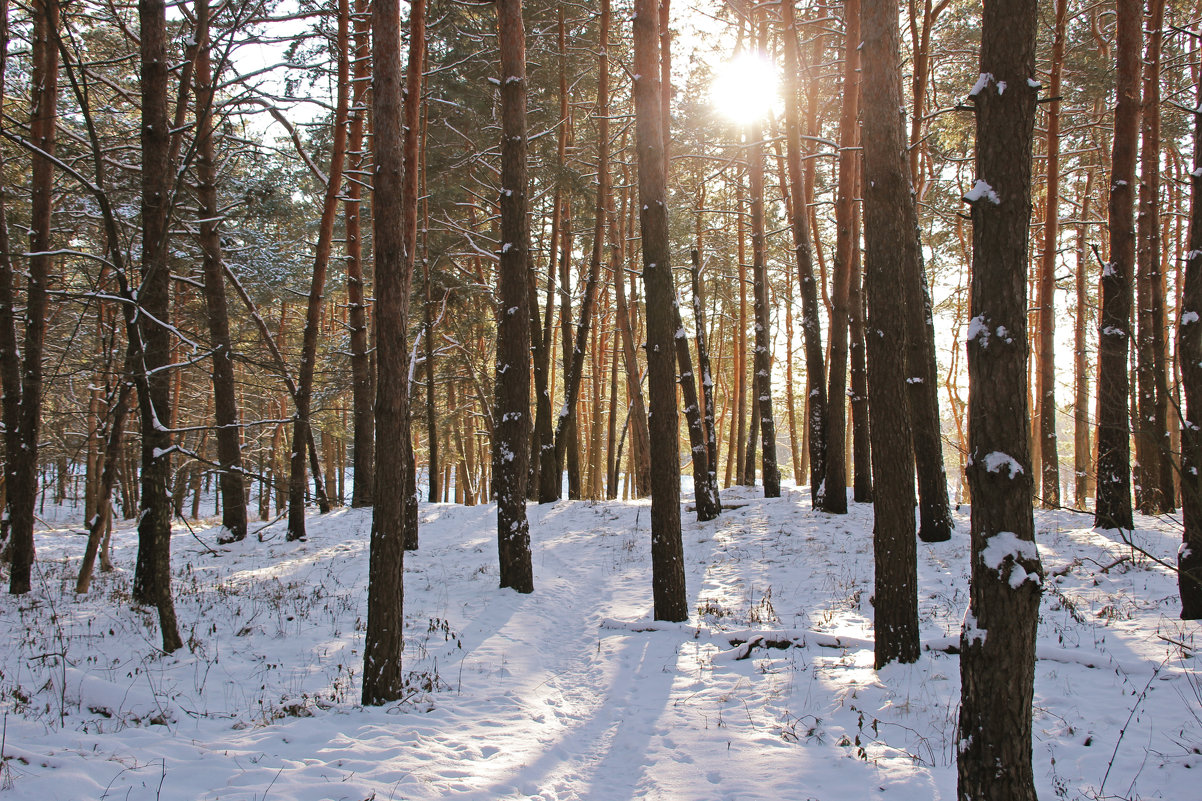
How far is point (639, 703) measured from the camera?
5.61 meters

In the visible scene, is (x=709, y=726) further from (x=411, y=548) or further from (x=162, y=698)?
(x=411, y=548)

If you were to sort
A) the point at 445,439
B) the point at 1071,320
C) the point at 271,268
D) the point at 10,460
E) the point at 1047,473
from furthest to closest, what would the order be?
the point at 445,439 → the point at 1071,320 → the point at 271,268 → the point at 1047,473 → the point at 10,460

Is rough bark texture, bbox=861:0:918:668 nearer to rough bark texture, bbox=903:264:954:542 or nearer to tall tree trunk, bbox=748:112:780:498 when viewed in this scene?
rough bark texture, bbox=903:264:954:542

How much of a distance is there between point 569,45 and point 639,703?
15.5 meters

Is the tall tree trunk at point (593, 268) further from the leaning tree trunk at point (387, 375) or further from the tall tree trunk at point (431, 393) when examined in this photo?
the leaning tree trunk at point (387, 375)

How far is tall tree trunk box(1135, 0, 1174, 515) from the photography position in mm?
9422

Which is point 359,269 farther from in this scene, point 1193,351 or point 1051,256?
point 1051,256

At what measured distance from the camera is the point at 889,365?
19.3 ft

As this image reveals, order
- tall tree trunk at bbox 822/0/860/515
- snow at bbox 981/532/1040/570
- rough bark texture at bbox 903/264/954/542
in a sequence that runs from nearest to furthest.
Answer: snow at bbox 981/532/1040/570 → rough bark texture at bbox 903/264/954/542 → tall tree trunk at bbox 822/0/860/515

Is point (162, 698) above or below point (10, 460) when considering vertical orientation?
below

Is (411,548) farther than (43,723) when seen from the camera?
Yes

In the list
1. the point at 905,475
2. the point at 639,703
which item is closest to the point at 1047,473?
the point at 905,475

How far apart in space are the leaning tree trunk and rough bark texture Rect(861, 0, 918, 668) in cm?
419

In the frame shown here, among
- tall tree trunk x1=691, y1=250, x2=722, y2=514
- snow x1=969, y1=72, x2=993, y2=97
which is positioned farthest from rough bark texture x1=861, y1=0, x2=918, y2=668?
tall tree trunk x1=691, y1=250, x2=722, y2=514
